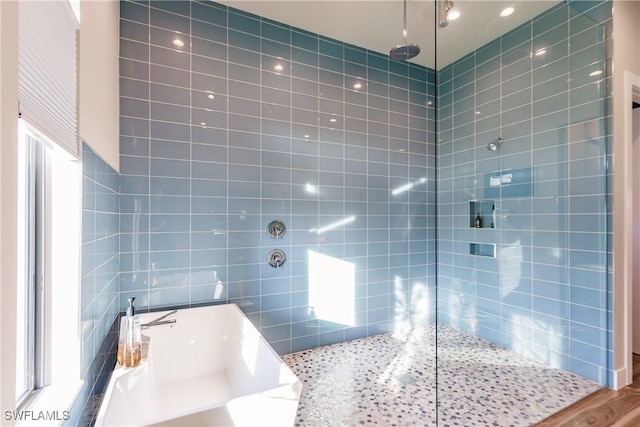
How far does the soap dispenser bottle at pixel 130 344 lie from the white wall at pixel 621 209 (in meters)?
3.11

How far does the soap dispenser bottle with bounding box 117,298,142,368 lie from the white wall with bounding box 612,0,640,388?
3113 mm

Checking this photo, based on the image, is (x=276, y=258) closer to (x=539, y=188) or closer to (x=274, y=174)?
(x=274, y=174)

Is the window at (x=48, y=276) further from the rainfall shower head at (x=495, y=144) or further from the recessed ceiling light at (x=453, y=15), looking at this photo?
the rainfall shower head at (x=495, y=144)

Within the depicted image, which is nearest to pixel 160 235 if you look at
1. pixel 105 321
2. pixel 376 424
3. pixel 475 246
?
pixel 105 321

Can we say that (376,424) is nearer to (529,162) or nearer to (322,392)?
(322,392)

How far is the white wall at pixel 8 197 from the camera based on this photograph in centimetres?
57

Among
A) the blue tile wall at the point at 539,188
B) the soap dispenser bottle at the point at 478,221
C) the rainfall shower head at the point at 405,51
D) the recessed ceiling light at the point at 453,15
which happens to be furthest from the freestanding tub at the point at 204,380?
the recessed ceiling light at the point at 453,15

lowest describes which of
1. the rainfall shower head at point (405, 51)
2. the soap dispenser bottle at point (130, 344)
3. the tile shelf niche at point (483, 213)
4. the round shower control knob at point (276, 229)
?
the soap dispenser bottle at point (130, 344)

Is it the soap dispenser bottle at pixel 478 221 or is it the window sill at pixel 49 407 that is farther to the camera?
the soap dispenser bottle at pixel 478 221

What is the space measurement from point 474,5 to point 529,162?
4.57 ft

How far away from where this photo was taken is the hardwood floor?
1.75m

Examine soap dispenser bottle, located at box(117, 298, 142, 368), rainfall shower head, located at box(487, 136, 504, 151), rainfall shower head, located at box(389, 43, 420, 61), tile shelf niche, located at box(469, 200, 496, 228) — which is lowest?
soap dispenser bottle, located at box(117, 298, 142, 368)

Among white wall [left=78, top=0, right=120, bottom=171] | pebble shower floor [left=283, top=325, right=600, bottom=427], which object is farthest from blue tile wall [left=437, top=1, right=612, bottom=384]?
white wall [left=78, top=0, right=120, bottom=171]

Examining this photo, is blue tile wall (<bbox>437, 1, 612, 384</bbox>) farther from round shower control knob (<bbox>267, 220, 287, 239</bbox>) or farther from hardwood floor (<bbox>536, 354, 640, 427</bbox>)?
round shower control knob (<bbox>267, 220, 287, 239</bbox>)
